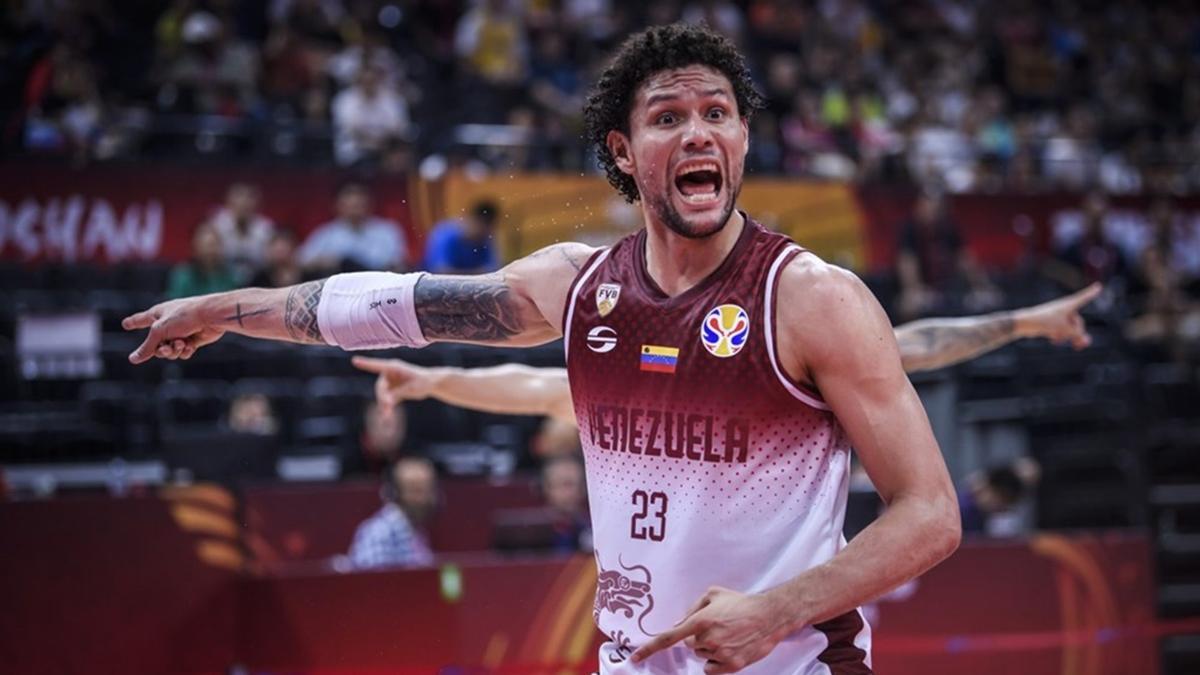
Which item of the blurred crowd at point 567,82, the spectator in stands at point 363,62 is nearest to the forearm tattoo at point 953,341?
the blurred crowd at point 567,82

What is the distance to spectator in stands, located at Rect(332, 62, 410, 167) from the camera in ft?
44.8

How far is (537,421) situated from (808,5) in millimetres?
9760

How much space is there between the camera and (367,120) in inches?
547

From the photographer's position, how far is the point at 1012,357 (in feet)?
43.6

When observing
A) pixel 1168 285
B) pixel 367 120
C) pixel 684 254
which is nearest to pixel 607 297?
pixel 684 254

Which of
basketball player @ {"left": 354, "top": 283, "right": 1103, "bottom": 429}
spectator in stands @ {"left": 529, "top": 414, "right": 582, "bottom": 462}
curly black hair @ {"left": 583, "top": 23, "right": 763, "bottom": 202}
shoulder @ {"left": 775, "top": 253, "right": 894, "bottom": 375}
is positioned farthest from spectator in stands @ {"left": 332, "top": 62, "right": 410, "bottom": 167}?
shoulder @ {"left": 775, "top": 253, "right": 894, "bottom": 375}

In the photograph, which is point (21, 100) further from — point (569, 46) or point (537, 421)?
point (569, 46)

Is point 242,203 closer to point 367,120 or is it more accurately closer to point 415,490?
point 367,120

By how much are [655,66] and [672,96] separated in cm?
12

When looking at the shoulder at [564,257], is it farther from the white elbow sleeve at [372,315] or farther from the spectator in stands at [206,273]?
the spectator in stands at [206,273]

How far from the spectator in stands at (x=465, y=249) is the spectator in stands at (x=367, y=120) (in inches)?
82.5

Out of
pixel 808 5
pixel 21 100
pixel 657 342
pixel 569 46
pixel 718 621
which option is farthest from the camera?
pixel 808 5

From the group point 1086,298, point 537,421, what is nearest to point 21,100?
point 537,421

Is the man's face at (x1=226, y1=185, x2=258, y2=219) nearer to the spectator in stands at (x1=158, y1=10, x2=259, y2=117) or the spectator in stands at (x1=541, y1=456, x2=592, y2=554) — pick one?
the spectator in stands at (x1=158, y1=10, x2=259, y2=117)
